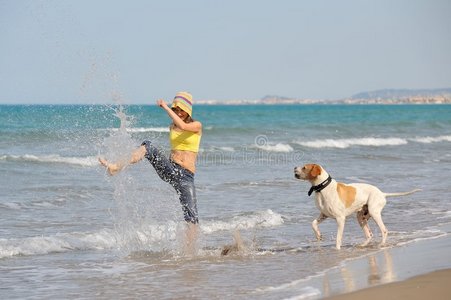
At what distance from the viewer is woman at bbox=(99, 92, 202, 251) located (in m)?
8.61

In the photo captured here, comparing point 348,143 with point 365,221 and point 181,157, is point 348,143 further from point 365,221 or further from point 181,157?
point 181,157

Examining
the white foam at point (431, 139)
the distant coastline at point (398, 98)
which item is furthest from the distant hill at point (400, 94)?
the white foam at point (431, 139)

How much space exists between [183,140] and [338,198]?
205 centimetres

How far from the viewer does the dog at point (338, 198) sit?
30.3 ft

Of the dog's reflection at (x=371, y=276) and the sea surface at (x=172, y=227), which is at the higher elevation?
the sea surface at (x=172, y=227)

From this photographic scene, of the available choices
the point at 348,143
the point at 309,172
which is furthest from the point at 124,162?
the point at 348,143

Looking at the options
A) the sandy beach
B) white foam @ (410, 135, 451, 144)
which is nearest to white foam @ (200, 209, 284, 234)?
the sandy beach

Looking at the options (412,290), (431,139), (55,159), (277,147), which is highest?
(431,139)

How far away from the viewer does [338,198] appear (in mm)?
9312

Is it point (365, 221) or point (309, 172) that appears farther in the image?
point (365, 221)

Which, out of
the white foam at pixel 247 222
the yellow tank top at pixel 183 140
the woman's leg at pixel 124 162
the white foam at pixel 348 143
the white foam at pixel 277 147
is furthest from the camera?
the white foam at pixel 348 143

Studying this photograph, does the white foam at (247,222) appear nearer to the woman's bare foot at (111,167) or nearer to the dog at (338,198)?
the dog at (338,198)

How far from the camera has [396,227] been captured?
36.3 ft

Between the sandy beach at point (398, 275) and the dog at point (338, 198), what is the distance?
67 centimetres
